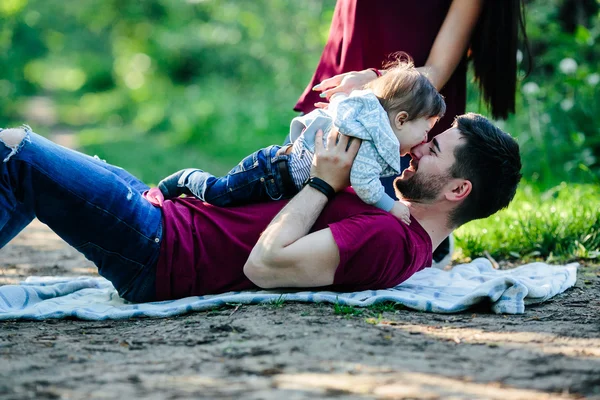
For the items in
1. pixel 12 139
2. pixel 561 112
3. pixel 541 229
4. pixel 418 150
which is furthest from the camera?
pixel 561 112

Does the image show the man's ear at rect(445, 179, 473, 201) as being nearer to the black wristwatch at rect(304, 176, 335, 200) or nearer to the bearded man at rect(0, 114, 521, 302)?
the bearded man at rect(0, 114, 521, 302)

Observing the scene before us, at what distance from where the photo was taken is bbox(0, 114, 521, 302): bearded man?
3.03m

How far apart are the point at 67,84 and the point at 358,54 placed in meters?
27.1

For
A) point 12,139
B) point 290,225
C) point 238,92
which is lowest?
point 290,225

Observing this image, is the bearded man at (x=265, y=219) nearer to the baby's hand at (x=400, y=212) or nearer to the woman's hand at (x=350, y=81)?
the baby's hand at (x=400, y=212)

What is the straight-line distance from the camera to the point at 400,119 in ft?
10.3

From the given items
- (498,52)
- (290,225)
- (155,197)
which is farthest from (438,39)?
(155,197)

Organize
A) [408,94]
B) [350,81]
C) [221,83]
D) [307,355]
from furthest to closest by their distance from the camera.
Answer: [221,83]
[350,81]
[408,94]
[307,355]

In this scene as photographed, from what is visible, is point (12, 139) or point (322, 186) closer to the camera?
point (12, 139)

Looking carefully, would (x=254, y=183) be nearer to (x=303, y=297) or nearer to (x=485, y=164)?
(x=303, y=297)

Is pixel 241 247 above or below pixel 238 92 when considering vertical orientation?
below

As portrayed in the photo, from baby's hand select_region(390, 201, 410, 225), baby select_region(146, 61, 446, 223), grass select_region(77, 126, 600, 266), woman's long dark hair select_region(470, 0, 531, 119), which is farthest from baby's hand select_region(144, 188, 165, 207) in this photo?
grass select_region(77, 126, 600, 266)

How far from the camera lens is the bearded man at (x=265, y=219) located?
3.03 metres

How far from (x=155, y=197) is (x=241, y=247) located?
52 centimetres
